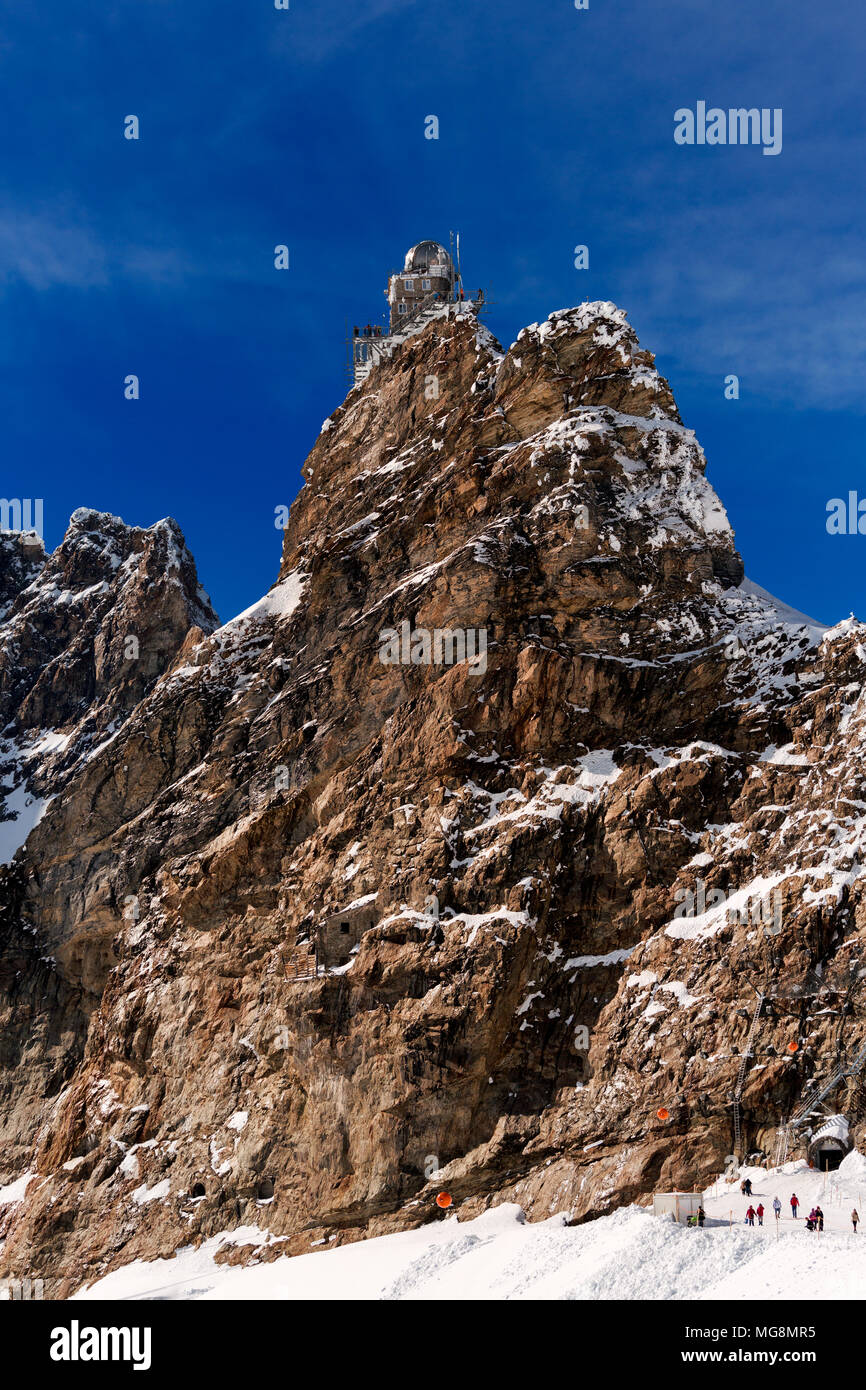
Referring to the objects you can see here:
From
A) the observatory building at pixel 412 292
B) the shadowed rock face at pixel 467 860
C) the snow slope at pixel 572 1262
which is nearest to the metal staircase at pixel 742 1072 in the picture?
the shadowed rock face at pixel 467 860

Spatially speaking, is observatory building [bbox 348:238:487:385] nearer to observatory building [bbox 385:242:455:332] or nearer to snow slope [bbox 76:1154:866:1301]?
observatory building [bbox 385:242:455:332]

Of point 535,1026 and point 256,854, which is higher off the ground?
point 256,854

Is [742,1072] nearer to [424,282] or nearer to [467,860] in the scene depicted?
[467,860]

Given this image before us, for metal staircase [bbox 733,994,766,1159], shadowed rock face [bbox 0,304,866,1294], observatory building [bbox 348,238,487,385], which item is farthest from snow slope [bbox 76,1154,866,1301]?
observatory building [bbox 348,238,487,385]

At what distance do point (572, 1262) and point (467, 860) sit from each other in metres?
25.7

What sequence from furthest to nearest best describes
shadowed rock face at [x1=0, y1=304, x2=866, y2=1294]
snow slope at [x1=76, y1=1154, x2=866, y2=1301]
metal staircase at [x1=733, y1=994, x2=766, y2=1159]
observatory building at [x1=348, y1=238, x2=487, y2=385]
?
observatory building at [x1=348, y1=238, x2=487, y2=385] < shadowed rock face at [x1=0, y1=304, x2=866, y2=1294] < metal staircase at [x1=733, y1=994, x2=766, y2=1159] < snow slope at [x1=76, y1=1154, x2=866, y2=1301]

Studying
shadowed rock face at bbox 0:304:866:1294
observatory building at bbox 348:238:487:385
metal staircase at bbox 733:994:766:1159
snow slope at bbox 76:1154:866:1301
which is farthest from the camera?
observatory building at bbox 348:238:487:385

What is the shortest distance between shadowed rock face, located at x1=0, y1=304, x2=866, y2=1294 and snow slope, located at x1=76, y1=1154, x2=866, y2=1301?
2169 millimetres

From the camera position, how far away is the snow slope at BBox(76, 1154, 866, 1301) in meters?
49.1

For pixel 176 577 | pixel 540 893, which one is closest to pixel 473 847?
pixel 540 893

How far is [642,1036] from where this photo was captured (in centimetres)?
7088

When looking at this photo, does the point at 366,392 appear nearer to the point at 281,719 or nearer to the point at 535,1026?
the point at 281,719

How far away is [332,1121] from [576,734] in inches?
936

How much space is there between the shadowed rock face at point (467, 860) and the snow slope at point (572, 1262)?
2.17m
